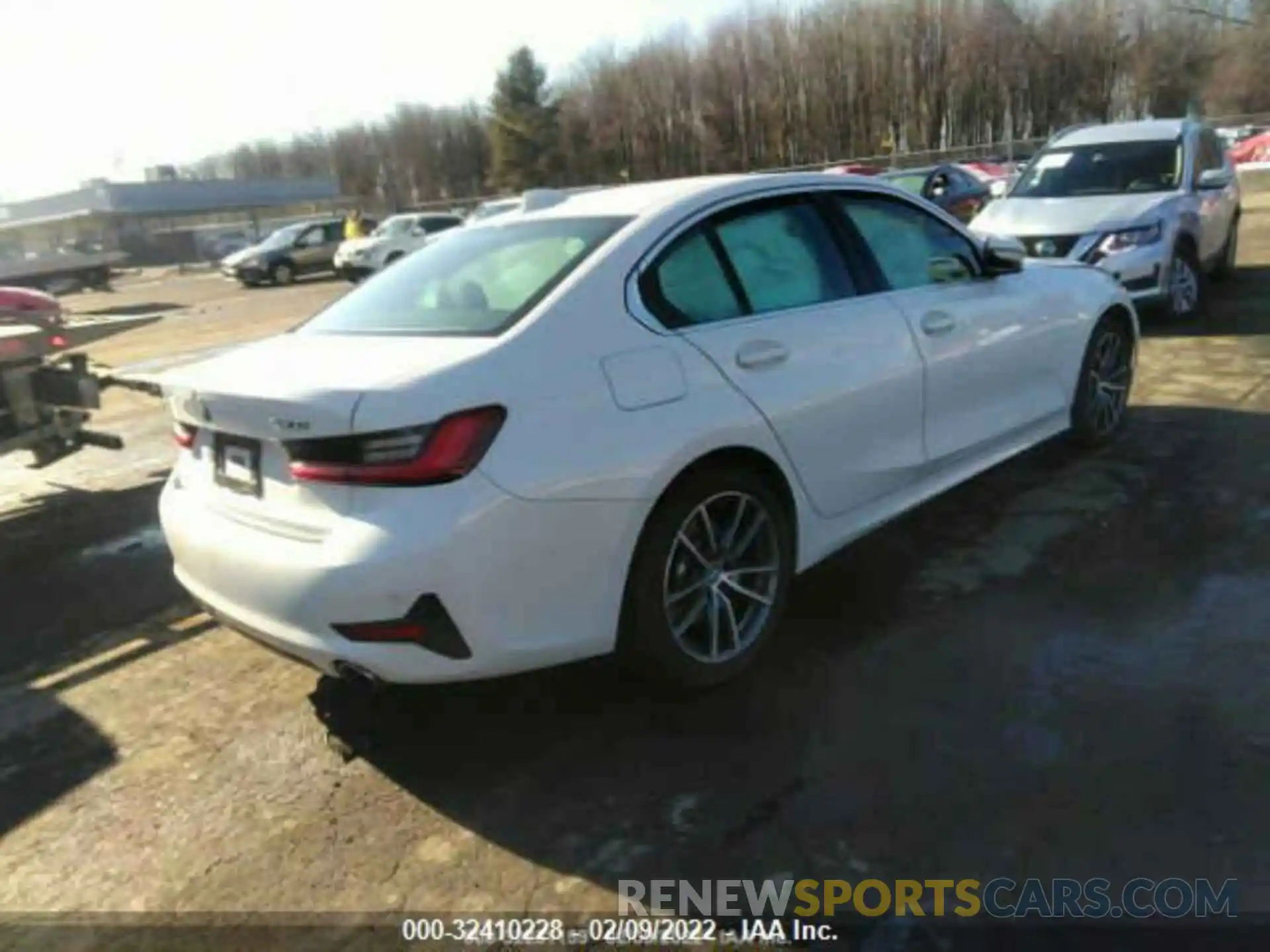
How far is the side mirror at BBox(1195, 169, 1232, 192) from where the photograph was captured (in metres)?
9.17

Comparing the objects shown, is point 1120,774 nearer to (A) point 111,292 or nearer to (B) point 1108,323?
(B) point 1108,323

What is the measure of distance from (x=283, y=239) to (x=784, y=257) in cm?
2757

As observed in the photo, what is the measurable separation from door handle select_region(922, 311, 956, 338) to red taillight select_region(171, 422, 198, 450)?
2734mm

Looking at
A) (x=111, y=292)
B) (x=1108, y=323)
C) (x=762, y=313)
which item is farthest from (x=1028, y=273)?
(x=111, y=292)

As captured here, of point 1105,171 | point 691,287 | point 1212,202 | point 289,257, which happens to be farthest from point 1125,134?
point 289,257

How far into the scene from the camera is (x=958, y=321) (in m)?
4.32

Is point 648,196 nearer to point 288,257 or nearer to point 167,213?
point 288,257

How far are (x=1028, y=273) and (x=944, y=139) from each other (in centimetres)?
6538

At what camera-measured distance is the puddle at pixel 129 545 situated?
550cm

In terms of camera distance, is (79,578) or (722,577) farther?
(79,578)

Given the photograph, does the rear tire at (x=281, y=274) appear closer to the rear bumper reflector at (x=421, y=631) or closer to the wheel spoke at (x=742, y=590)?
the wheel spoke at (x=742, y=590)

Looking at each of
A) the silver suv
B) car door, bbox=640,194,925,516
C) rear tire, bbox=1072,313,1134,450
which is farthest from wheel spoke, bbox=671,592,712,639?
the silver suv

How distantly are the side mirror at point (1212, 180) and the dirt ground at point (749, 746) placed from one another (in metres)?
5.44

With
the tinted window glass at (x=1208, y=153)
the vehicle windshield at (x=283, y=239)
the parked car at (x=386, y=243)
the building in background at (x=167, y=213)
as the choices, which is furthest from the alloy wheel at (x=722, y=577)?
the building in background at (x=167, y=213)
